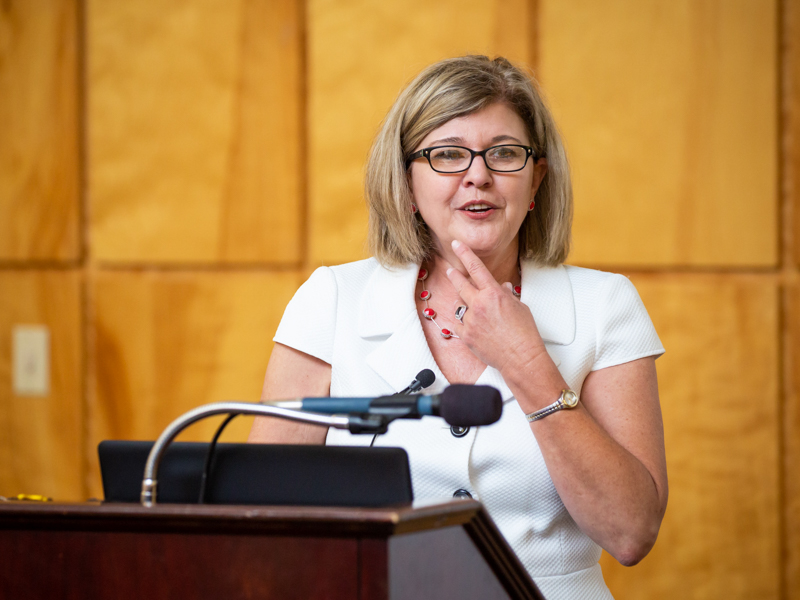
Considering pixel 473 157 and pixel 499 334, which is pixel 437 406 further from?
pixel 473 157

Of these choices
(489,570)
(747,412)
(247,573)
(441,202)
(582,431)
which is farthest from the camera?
(747,412)

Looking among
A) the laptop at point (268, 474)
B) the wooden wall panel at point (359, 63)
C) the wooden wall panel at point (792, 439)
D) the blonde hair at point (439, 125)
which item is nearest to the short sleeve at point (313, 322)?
the blonde hair at point (439, 125)

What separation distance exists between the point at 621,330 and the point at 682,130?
117cm

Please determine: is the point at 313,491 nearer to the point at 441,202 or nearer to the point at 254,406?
the point at 254,406

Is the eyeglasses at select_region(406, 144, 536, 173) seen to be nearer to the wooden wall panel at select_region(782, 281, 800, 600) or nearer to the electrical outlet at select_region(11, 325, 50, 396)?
the wooden wall panel at select_region(782, 281, 800, 600)

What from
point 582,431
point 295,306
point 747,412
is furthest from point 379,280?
point 747,412

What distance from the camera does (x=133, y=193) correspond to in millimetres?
2523

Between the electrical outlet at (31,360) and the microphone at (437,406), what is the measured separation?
2.05 meters

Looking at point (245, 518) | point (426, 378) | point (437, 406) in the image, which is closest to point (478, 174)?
point (426, 378)

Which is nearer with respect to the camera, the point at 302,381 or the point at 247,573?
the point at 247,573

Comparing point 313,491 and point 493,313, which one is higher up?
point 493,313

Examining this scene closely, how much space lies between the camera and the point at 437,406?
Result: 2.58 feet

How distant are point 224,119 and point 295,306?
1185mm

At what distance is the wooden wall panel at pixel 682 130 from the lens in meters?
2.34
